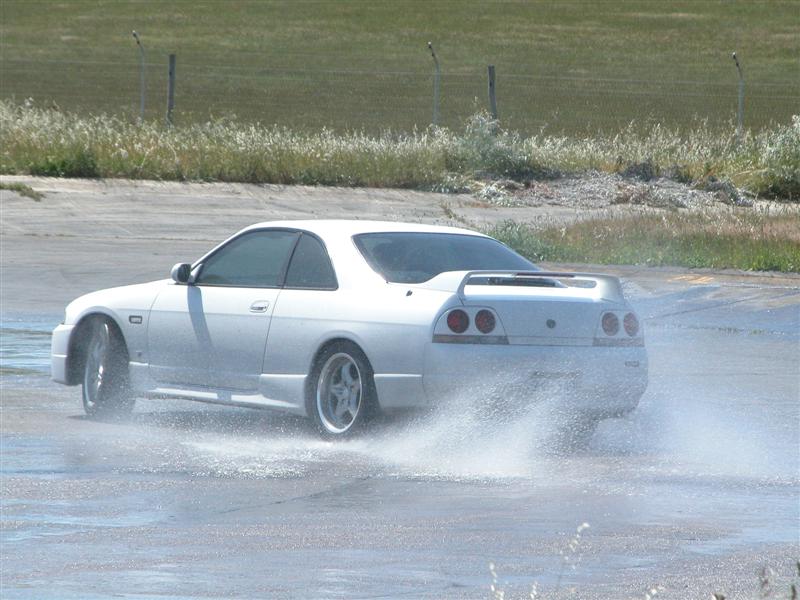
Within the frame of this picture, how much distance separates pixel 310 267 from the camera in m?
11.5

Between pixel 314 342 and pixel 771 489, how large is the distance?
121 inches

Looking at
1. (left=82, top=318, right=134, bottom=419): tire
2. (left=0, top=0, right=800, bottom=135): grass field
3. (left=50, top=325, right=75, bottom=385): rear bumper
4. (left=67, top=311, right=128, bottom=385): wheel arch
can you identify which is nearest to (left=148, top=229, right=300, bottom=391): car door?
(left=82, top=318, right=134, bottom=419): tire

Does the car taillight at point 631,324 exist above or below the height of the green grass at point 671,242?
below

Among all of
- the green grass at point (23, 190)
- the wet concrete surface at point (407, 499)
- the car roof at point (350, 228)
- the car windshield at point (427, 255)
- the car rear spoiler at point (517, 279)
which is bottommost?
the wet concrete surface at point (407, 499)

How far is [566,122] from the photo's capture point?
45.2 meters

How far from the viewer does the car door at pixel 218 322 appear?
1142cm

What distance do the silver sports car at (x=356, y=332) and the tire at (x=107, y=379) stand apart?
1cm

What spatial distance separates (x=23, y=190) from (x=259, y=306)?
54.2ft

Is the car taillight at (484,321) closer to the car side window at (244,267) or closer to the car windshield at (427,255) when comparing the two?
the car windshield at (427,255)

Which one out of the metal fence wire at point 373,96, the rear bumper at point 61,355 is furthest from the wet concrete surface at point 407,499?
the metal fence wire at point 373,96

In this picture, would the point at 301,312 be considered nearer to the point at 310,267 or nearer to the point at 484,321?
the point at 310,267

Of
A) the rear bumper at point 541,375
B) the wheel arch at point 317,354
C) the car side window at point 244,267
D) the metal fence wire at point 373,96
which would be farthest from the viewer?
the metal fence wire at point 373,96

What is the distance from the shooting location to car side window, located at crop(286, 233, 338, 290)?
1129 cm

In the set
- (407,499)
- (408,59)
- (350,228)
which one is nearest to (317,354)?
(350,228)
